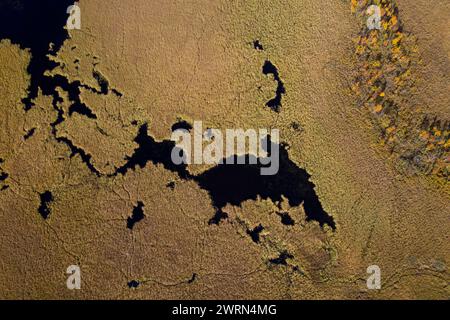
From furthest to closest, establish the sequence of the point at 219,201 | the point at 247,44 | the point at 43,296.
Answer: the point at 247,44, the point at 219,201, the point at 43,296

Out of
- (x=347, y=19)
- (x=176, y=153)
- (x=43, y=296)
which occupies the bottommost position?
(x=43, y=296)

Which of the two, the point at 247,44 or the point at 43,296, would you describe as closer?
the point at 43,296

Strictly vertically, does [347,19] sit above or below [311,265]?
above

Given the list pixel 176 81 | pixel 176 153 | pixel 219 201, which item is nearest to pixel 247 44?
pixel 176 81

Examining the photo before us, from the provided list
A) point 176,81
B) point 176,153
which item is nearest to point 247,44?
point 176,81

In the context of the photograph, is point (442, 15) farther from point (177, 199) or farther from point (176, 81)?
point (177, 199)

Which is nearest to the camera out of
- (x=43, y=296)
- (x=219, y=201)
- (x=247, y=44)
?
(x=43, y=296)

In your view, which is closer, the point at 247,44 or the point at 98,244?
the point at 98,244

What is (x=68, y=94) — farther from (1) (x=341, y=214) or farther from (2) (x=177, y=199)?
(1) (x=341, y=214)

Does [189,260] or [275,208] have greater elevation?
[275,208]
